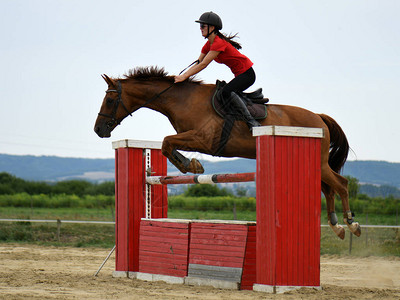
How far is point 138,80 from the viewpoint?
6500mm

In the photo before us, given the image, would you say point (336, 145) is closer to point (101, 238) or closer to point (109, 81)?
point (109, 81)

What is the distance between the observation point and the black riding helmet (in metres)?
6.02

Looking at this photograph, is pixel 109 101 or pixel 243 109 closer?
pixel 243 109

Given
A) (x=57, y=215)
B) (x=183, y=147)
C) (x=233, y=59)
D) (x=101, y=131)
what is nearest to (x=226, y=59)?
(x=233, y=59)

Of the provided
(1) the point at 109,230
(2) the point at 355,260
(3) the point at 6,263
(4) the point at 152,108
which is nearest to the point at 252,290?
(4) the point at 152,108

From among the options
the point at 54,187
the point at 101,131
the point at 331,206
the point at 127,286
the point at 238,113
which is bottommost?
the point at 127,286

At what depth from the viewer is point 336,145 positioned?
6.65 metres

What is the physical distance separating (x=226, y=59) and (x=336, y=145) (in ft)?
5.39

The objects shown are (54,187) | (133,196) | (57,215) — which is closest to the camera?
(133,196)

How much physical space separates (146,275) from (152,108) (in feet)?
6.09

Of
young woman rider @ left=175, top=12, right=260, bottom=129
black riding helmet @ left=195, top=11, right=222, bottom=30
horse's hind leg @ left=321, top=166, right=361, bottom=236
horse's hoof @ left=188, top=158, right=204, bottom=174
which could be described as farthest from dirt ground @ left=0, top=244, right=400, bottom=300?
black riding helmet @ left=195, top=11, right=222, bottom=30

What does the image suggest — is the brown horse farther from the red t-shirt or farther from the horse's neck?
the red t-shirt

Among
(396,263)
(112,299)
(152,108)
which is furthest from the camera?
(396,263)

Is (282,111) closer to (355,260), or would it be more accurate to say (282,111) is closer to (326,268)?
(326,268)
